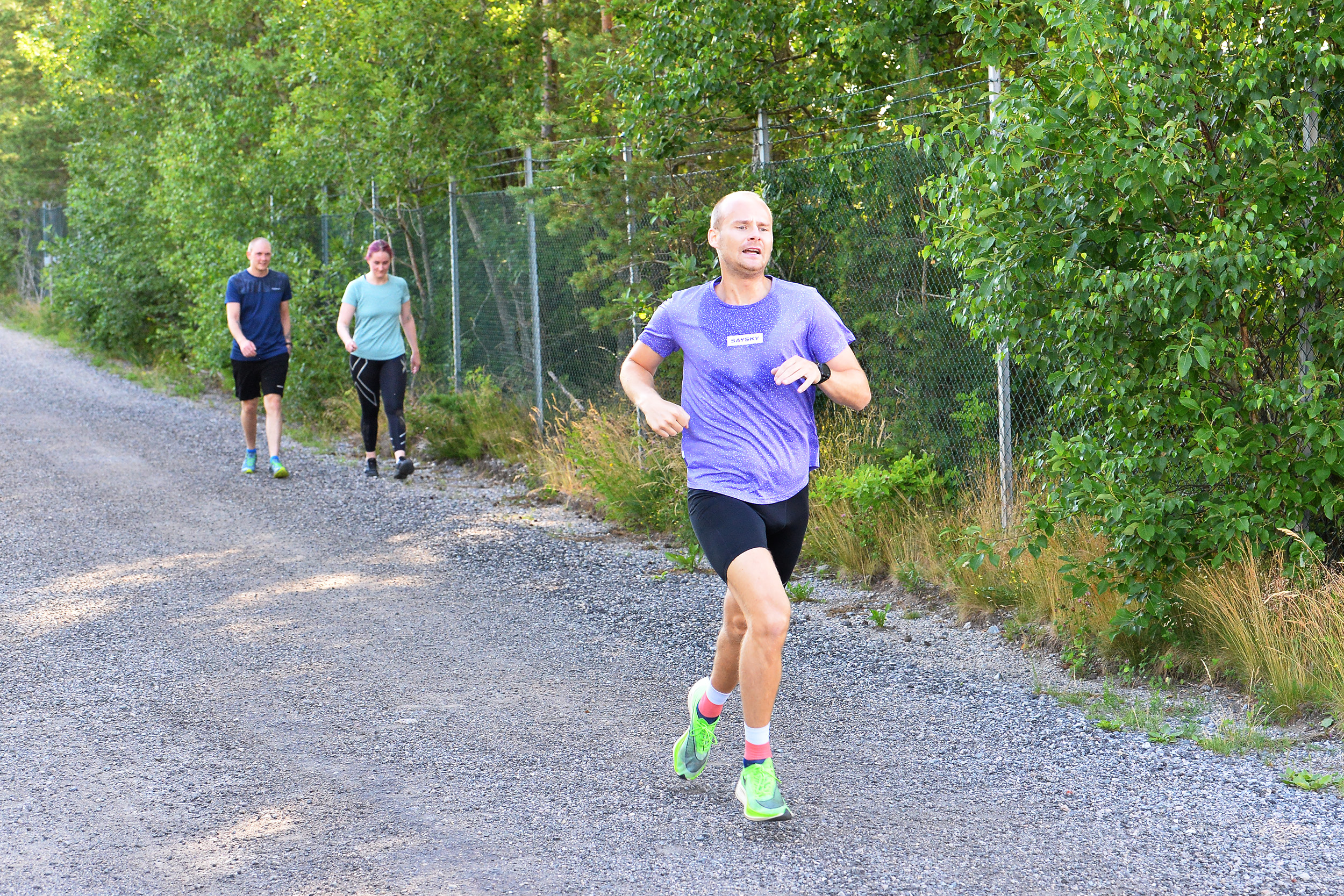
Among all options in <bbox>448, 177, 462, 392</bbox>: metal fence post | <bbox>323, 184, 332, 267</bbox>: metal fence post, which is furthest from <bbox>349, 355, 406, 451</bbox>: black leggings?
<bbox>323, 184, 332, 267</bbox>: metal fence post

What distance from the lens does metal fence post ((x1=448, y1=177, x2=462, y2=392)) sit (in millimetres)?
13570

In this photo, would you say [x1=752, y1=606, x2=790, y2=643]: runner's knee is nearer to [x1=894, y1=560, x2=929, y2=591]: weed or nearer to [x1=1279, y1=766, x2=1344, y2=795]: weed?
[x1=1279, y1=766, x2=1344, y2=795]: weed

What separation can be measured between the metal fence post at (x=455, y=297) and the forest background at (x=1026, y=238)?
0.86ft

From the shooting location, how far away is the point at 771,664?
4207mm

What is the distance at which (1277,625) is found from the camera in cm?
518

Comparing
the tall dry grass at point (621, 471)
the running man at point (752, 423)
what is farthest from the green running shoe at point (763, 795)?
the tall dry grass at point (621, 471)

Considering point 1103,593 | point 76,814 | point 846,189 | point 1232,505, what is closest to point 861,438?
point 846,189

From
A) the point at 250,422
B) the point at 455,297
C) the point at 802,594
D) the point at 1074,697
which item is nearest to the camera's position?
the point at 1074,697

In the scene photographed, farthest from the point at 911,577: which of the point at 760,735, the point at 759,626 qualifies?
the point at 759,626

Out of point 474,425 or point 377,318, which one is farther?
point 474,425

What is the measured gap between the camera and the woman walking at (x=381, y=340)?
11.3 meters

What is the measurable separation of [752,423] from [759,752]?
3.59ft

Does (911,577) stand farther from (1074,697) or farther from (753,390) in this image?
(753,390)

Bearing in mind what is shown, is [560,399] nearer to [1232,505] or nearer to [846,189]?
[846,189]
